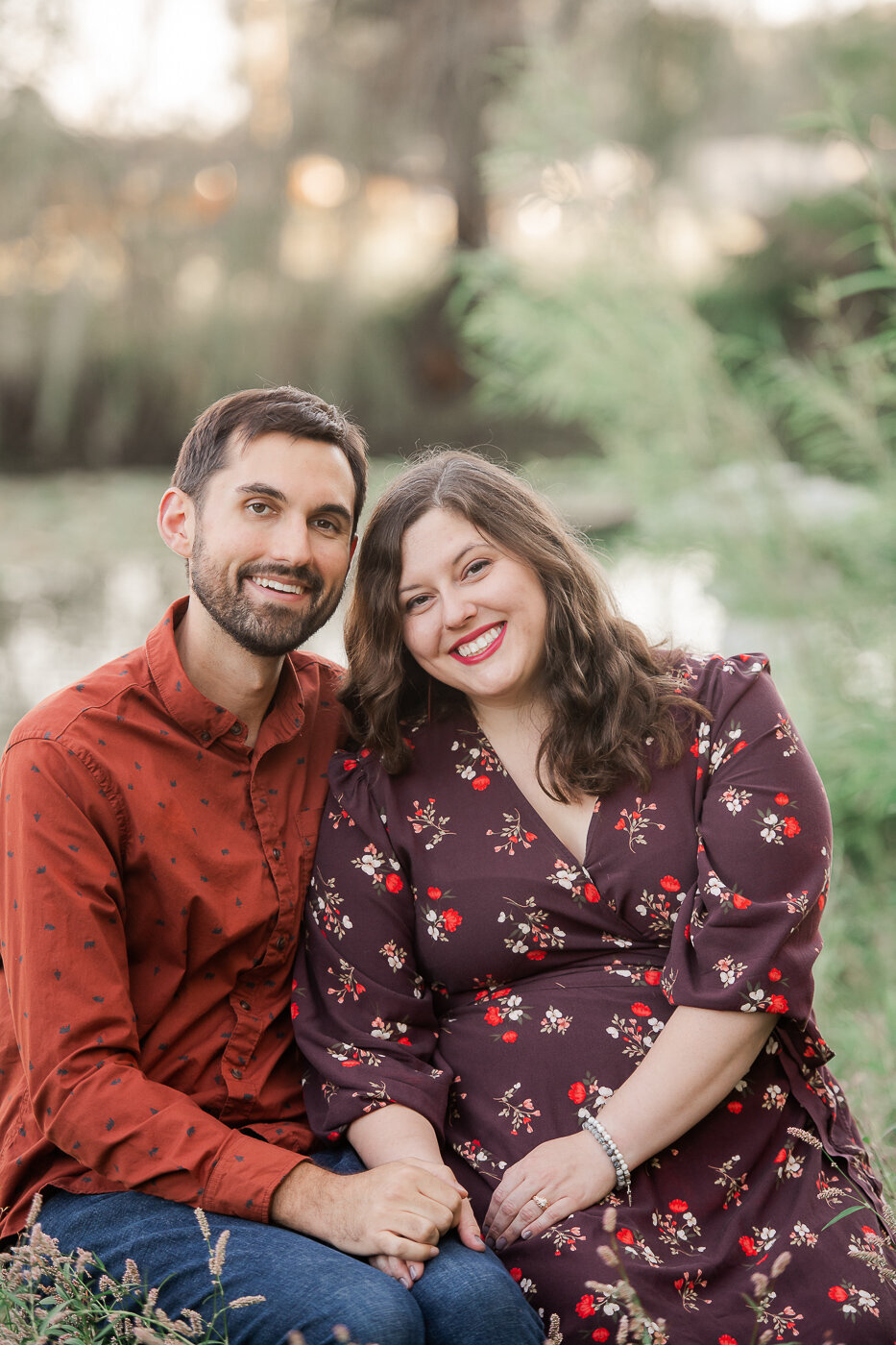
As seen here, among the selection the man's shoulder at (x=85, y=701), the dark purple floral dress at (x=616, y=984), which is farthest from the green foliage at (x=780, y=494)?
the man's shoulder at (x=85, y=701)

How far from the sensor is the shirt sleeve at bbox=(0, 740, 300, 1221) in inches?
63.2

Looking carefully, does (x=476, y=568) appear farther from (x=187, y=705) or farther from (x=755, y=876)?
(x=755, y=876)

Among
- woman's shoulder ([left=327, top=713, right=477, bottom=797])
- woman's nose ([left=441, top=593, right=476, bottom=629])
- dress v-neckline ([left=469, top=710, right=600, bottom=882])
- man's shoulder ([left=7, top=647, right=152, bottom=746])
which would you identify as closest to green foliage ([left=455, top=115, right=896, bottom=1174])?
dress v-neckline ([left=469, top=710, right=600, bottom=882])

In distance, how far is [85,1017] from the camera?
163 cm

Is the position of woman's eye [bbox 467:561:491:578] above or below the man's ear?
below

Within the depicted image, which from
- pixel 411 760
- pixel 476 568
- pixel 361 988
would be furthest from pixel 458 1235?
pixel 476 568

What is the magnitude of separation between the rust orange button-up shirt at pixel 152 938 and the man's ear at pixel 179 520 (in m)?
0.11

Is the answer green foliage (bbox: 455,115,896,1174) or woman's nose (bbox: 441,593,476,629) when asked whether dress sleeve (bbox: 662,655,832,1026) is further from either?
green foliage (bbox: 455,115,896,1174)

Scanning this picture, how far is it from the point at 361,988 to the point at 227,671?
0.54 meters

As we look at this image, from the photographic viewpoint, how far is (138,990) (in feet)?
5.88

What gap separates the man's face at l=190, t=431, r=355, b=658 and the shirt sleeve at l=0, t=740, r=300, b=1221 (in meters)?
0.36

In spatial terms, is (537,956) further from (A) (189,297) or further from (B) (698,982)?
(A) (189,297)

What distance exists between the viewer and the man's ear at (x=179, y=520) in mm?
2029

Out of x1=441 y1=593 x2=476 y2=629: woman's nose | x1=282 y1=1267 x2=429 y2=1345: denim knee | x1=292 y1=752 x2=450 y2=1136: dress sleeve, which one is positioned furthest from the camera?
x1=441 y1=593 x2=476 y2=629: woman's nose
